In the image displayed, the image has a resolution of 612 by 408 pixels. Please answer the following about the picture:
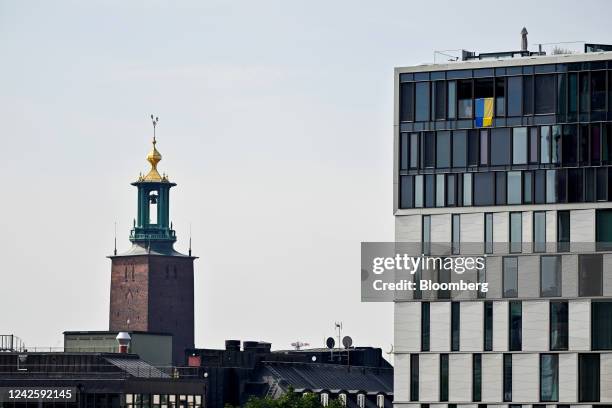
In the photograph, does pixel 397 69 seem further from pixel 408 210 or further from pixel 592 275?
pixel 592 275

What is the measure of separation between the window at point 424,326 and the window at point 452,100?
12.3 metres

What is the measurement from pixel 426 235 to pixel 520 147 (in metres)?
8.46

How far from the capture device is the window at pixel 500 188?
155750 millimetres

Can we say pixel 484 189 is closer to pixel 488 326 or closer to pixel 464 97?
pixel 464 97

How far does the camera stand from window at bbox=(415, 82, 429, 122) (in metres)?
159

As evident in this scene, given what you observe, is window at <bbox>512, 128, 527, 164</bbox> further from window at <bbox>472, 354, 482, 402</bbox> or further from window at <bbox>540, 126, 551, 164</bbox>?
window at <bbox>472, 354, 482, 402</bbox>

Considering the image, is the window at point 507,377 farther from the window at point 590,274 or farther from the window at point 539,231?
the window at point 539,231

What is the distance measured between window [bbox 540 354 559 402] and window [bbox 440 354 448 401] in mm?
6571

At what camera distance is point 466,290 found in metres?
156

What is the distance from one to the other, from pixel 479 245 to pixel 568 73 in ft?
40.3

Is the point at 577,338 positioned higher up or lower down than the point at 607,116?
lower down

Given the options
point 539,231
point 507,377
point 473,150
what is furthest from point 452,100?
point 507,377

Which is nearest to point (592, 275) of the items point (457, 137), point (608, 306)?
point (608, 306)

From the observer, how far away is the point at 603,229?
152875 mm
